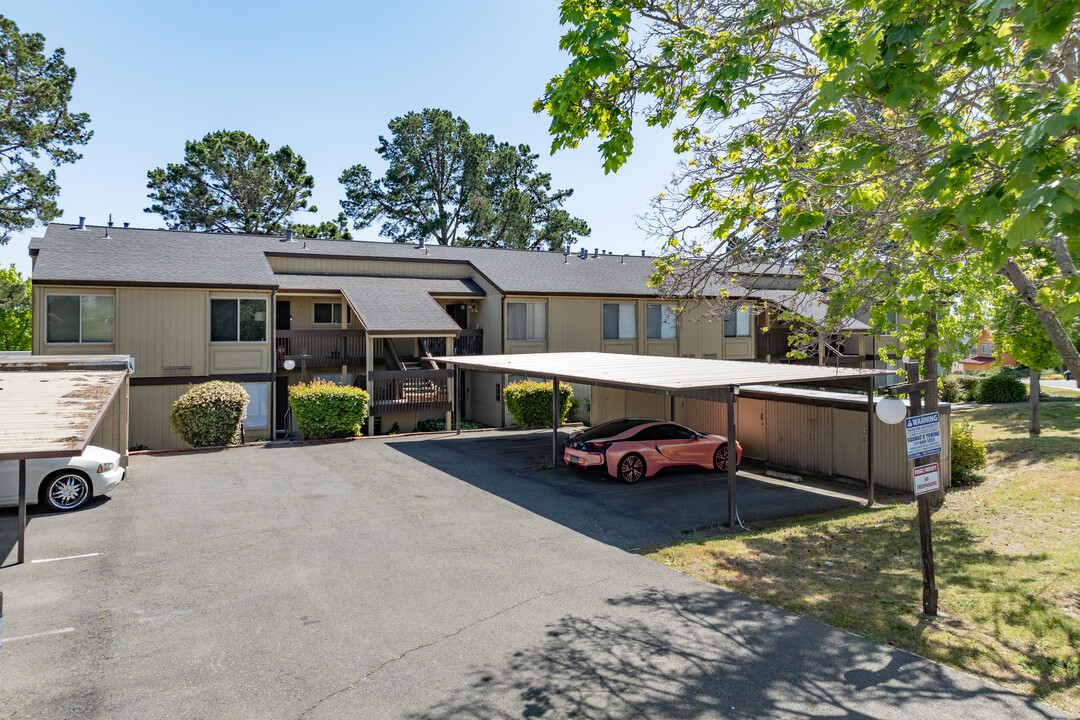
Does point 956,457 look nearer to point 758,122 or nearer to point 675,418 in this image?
point 675,418

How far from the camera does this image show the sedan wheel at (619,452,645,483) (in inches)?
597

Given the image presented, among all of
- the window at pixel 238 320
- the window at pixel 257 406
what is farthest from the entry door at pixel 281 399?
the window at pixel 238 320

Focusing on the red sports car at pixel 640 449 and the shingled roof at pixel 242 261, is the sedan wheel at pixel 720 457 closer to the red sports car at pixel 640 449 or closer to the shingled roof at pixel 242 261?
the red sports car at pixel 640 449

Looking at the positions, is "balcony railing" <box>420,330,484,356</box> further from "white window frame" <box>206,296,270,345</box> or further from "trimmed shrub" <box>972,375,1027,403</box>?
"trimmed shrub" <box>972,375,1027,403</box>

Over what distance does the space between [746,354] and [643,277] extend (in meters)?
6.24

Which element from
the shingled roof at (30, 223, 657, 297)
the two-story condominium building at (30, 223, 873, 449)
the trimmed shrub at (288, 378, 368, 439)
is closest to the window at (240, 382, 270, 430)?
the two-story condominium building at (30, 223, 873, 449)

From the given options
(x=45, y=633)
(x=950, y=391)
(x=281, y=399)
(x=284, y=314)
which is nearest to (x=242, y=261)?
(x=284, y=314)

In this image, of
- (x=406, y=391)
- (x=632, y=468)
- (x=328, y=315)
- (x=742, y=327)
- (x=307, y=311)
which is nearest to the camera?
(x=632, y=468)

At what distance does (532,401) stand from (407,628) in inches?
668

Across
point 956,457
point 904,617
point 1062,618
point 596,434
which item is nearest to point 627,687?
point 904,617

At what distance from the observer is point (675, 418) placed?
2075cm

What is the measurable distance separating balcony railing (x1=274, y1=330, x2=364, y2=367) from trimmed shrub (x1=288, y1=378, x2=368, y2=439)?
2302 millimetres

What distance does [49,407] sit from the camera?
1020cm

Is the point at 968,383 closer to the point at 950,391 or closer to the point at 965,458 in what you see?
the point at 950,391
